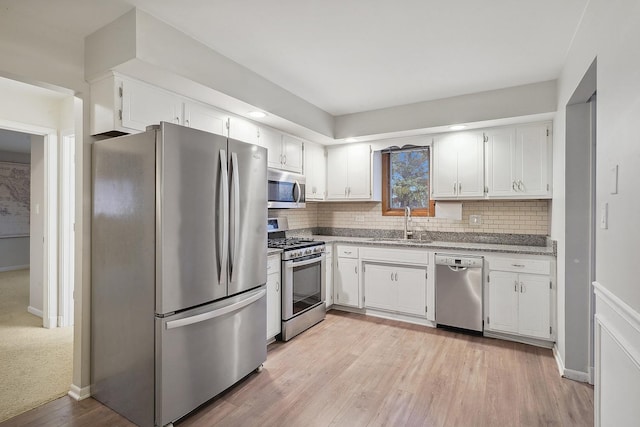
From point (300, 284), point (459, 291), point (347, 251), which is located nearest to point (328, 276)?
point (347, 251)

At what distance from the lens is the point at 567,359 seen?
8.64 ft

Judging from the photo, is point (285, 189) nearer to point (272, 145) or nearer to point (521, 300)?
point (272, 145)

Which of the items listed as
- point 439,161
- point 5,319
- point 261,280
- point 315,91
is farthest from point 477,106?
point 5,319

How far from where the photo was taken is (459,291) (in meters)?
3.55

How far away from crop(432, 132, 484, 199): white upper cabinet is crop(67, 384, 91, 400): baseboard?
371 cm

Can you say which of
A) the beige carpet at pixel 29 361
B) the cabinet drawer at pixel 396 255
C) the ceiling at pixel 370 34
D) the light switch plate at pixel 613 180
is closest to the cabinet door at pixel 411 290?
the cabinet drawer at pixel 396 255

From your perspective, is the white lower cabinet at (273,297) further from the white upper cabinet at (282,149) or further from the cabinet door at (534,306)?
the cabinet door at (534,306)

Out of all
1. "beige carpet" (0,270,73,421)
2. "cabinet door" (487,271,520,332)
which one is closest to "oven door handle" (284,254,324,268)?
"cabinet door" (487,271,520,332)

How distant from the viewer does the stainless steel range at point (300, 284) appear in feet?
10.9

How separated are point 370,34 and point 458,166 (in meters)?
2.07

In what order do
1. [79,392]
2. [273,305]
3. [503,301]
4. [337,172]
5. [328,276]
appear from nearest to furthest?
[79,392] < [273,305] < [503,301] < [328,276] < [337,172]

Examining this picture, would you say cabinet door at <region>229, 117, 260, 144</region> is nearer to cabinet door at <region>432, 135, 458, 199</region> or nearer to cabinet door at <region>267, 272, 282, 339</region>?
cabinet door at <region>267, 272, 282, 339</region>

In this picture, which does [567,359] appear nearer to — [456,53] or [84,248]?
[456,53]

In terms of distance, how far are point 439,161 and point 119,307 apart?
→ 3.48 metres
